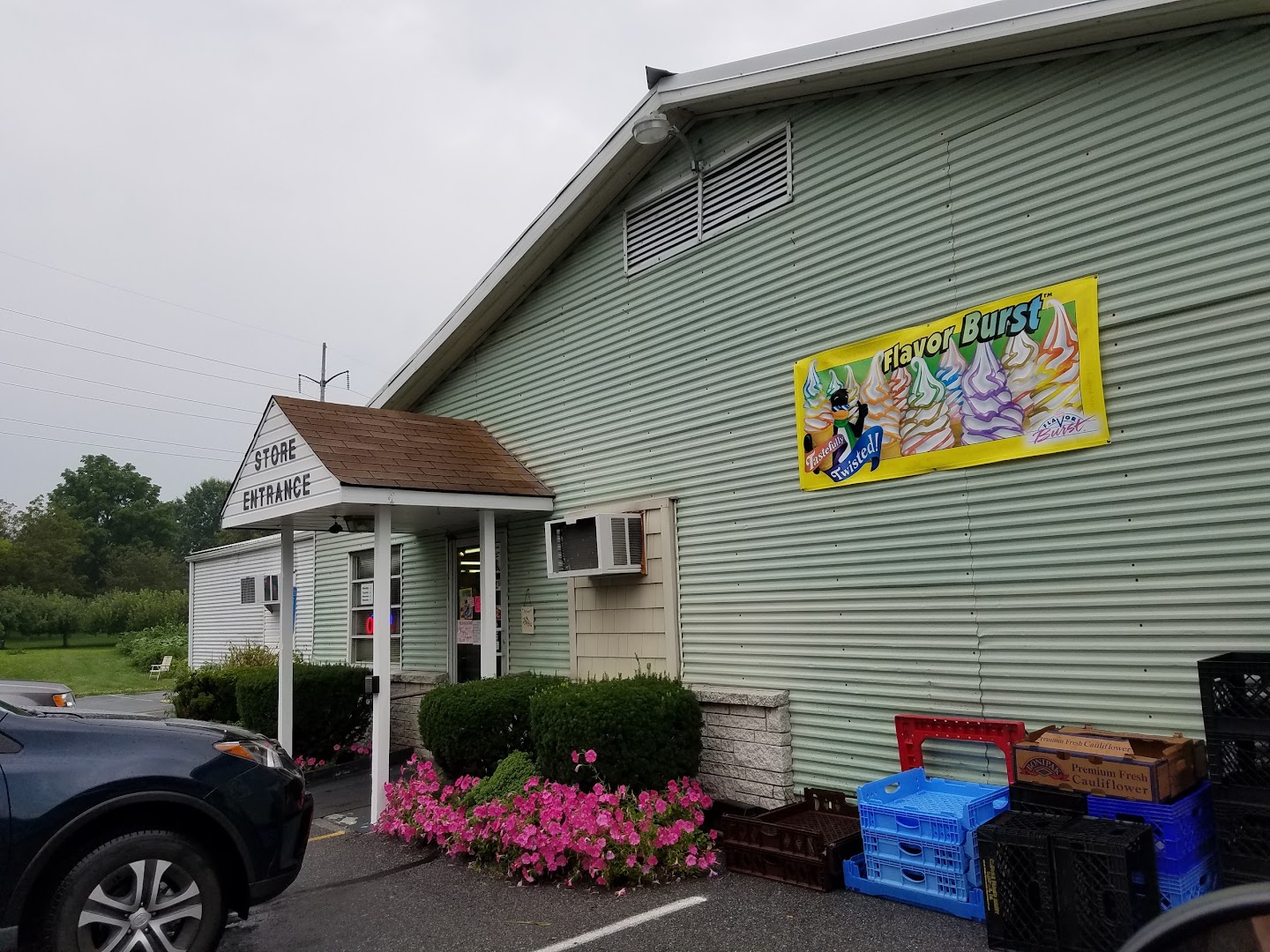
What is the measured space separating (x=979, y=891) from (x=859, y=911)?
0.65 metres

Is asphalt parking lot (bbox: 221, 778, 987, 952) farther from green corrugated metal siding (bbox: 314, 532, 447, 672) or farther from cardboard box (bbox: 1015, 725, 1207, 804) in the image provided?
green corrugated metal siding (bbox: 314, 532, 447, 672)

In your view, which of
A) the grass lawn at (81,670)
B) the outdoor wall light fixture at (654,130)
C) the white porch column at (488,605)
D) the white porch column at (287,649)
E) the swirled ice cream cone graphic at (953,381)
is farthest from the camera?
the grass lawn at (81,670)

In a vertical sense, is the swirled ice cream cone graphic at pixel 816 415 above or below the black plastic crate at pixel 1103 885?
above

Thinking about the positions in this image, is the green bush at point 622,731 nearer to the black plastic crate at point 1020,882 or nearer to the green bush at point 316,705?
the black plastic crate at point 1020,882

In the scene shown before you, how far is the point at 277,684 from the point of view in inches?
401

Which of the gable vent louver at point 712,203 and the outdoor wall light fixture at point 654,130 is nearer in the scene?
the gable vent louver at point 712,203

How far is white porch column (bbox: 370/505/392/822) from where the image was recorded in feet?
25.1

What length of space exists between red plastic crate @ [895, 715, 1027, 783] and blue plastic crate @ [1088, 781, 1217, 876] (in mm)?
582

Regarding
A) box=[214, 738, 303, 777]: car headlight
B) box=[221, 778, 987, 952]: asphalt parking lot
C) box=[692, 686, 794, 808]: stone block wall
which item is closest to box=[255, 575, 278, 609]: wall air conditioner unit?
box=[221, 778, 987, 952]: asphalt parking lot

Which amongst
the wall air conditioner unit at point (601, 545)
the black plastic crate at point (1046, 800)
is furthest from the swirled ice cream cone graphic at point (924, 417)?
the wall air conditioner unit at point (601, 545)

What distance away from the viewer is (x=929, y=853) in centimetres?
482

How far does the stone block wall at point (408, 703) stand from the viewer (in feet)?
34.7

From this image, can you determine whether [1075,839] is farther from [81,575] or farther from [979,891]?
[81,575]

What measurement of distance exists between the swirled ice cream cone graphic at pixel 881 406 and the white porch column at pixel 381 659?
169 inches
